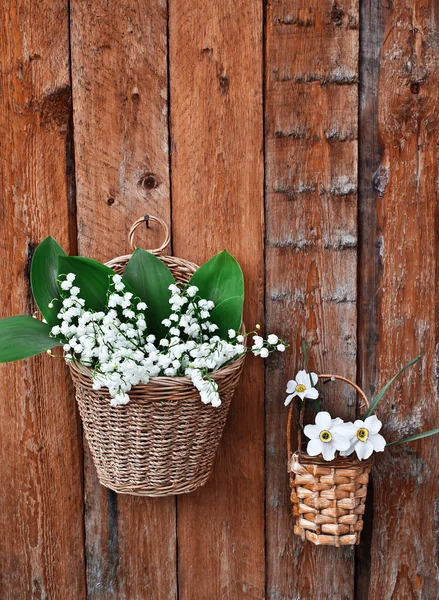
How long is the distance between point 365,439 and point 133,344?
445mm

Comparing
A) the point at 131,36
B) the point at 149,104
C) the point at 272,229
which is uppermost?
the point at 131,36

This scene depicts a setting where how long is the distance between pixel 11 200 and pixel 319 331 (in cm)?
68

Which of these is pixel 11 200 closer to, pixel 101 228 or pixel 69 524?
pixel 101 228

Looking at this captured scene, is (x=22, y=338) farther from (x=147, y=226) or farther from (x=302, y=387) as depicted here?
(x=302, y=387)

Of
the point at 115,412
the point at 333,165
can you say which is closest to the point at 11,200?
the point at 115,412

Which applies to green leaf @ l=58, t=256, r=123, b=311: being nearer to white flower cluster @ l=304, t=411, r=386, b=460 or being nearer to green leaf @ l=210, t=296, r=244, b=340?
green leaf @ l=210, t=296, r=244, b=340

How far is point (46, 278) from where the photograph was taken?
3.30 ft

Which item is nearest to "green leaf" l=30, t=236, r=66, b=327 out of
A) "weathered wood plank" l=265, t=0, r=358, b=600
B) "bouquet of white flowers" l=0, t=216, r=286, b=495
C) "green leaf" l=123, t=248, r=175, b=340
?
"bouquet of white flowers" l=0, t=216, r=286, b=495


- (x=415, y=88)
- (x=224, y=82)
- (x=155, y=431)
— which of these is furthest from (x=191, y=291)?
(x=415, y=88)

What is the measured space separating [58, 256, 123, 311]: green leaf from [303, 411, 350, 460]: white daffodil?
0.42 metres

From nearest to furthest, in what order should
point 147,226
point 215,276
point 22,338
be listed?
point 22,338, point 215,276, point 147,226

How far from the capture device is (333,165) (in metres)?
1.16

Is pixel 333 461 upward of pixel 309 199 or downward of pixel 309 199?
downward

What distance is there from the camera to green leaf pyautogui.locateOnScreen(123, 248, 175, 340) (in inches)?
39.9
